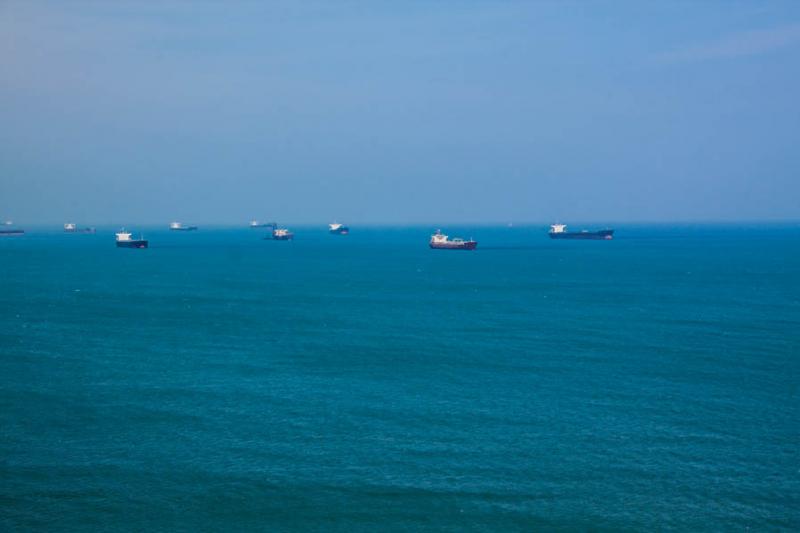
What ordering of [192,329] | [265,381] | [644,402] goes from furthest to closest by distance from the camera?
[192,329]
[265,381]
[644,402]

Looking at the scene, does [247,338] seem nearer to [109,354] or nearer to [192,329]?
[192,329]

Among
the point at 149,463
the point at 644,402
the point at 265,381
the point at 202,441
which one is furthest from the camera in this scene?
the point at 265,381

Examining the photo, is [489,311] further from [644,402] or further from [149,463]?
[149,463]

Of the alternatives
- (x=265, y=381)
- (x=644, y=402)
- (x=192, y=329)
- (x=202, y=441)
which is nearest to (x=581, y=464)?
(x=644, y=402)

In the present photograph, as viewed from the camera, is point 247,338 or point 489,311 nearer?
point 247,338

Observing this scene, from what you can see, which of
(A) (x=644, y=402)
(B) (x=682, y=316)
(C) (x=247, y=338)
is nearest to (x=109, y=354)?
(C) (x=247, y=338)

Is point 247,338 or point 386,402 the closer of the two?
point 386,402
